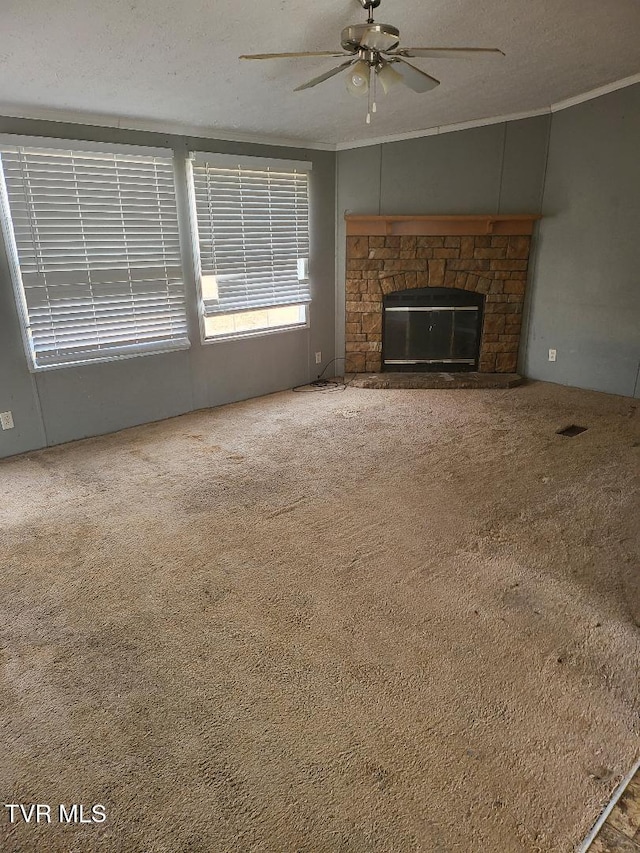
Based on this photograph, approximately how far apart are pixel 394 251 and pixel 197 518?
12.0ft

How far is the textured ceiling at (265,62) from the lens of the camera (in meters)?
2.39

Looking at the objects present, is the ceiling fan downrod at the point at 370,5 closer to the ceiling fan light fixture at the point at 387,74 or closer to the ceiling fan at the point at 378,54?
the ceiling fan at the point at 378,54

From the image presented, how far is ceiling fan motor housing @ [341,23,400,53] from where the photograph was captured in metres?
2.22

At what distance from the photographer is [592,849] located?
1309 millimetres

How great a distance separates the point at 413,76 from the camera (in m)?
2.62

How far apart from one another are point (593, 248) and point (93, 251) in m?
4.26

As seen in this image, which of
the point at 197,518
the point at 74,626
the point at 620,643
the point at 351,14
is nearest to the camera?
the point at 620,643

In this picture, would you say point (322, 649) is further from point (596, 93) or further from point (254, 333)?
point (596, 93)

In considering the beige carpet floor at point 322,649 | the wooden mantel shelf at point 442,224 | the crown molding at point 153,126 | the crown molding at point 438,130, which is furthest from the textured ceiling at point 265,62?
the beige carpet floor at point 322,649

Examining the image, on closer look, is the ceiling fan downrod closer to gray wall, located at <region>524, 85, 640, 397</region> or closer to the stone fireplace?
the stone fireplace

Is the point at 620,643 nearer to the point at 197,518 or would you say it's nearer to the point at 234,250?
the point at 197,518

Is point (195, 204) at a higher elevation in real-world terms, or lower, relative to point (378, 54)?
lower

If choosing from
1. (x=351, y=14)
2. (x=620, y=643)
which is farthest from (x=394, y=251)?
(x=620, y=643)

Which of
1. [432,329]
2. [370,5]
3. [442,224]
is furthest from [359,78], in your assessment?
[432,329]
